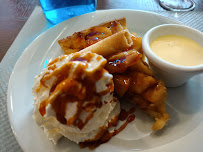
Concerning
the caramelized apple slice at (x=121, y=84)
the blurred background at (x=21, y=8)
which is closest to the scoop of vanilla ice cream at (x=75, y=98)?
the caramelized apple slice at (x=121, y=84)

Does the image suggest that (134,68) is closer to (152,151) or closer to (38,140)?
(152,151)

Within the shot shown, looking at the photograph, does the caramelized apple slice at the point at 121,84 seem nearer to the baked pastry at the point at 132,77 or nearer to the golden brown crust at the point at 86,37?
the baked pastry at the point at 132,77

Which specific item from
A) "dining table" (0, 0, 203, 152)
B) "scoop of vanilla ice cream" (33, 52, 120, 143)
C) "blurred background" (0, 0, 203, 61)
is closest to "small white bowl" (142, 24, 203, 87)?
"scoop of vanilla ice cream" (33, 52, 120, 143)

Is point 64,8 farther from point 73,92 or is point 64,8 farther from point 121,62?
point 73,92

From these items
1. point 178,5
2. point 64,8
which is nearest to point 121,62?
point 64,8

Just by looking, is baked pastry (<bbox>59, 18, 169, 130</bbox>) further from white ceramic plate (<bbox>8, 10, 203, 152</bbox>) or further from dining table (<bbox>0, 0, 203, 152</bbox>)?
dining table (<bbox>0, 0, 203, 152</bbox>)

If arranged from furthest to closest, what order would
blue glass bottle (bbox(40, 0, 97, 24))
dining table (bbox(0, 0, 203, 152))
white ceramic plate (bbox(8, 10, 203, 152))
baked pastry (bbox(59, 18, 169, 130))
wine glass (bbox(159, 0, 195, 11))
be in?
wine glass (bbox(159, 0, 195, 11))
blue glass bottle (bbox(40, 0, 97, 24))
dining table (bbox(0, 0, 203, 152))
baked pastry (bbox(59, 18, 169, 130))
white ceramic plate (bbox(8, 10, 203, 152))
